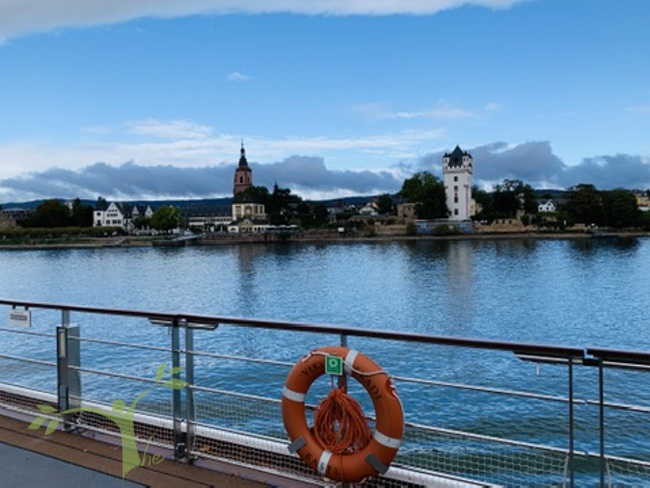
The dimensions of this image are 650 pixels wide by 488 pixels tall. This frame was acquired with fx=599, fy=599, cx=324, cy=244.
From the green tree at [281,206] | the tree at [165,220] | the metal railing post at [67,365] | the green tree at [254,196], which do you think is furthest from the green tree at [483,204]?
the metal railing post at [67,365]

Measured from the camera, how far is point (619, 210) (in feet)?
342

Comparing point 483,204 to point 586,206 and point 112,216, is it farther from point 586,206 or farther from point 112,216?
point 112,216

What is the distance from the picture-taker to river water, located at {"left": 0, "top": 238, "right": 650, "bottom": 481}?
11531 millimetres

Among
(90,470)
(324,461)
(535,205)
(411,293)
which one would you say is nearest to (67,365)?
(90,470)

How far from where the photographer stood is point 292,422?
118 inches

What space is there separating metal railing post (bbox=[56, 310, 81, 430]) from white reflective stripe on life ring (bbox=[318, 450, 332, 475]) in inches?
81.2

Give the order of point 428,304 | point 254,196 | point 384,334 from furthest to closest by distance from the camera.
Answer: point 254,196 < point 428,304 < point 384,334

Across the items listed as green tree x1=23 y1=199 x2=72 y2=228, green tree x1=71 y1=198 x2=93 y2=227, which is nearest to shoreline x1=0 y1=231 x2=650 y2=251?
green tree x1=23 y1=199 x2=72 y2=228

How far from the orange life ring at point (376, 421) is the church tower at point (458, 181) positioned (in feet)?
349

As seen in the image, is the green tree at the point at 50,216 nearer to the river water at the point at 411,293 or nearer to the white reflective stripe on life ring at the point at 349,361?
the river water at the point at 411,293

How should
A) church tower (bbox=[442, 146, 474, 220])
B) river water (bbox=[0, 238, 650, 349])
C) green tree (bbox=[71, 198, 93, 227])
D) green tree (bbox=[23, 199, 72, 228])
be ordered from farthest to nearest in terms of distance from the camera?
green tree (bbox=[71, 198, 93, 227]) < green tree (bbox=[23, 199, 72, 228]) < church tower (bbox=[442, 146, 474, 220]) < river water (bbox=[0, 238, 650, 349])

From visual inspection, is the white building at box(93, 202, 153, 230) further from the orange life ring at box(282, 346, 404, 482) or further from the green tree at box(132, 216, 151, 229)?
the orange life ring at box(282, 346, 404, 482)

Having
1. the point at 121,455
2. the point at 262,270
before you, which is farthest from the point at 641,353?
the point at 262,270

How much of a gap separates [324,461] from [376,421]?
350mm
